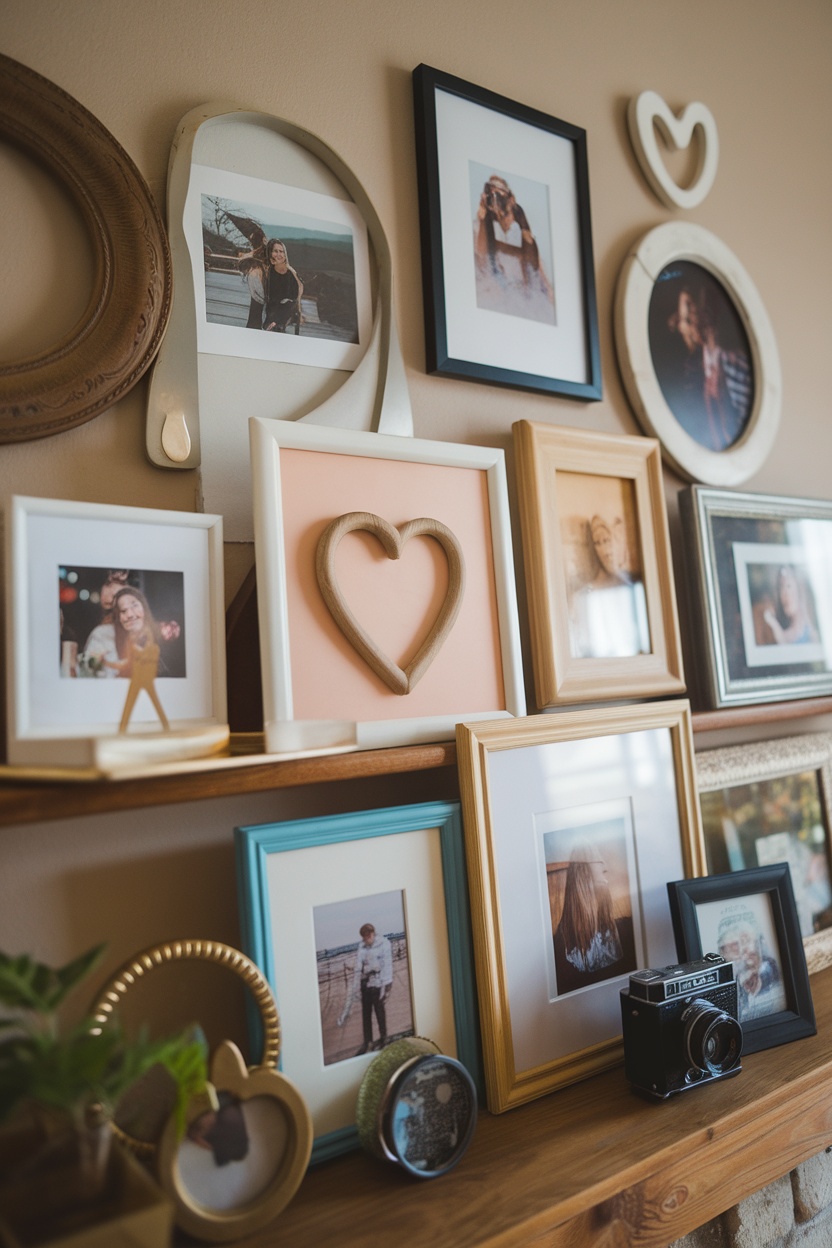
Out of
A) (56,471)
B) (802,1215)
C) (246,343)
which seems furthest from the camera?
(802,1215)

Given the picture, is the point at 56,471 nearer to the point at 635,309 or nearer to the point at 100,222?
the point at 100,222

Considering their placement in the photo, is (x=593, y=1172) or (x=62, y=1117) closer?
(x=62, y=1117)

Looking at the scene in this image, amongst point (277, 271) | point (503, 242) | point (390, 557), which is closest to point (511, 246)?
point (503, 242)

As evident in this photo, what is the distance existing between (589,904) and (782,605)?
62 centimetres

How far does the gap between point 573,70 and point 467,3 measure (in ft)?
0.65

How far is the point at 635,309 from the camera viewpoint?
1270 millimetres

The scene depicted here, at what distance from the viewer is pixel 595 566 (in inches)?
44.5

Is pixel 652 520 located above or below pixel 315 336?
below

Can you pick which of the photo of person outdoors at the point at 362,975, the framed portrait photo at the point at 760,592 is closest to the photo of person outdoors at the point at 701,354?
the framed portrait photo at the point at 760,592

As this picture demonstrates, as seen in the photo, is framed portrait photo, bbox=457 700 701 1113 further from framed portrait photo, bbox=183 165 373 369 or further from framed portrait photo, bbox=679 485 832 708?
framed portrait photo, bbox=183 165 373 369

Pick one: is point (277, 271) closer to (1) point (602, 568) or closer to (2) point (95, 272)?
(2) point (95, 272)

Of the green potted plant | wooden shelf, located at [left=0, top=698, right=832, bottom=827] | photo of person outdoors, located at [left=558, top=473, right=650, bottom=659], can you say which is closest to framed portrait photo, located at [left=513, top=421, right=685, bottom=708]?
photo of person outdoors, located at [left=558, top=473, right=650, bottom=659]

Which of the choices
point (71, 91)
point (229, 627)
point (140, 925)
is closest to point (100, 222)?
point (71, 91)

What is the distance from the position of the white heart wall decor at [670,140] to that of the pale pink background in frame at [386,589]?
2.22 feet
